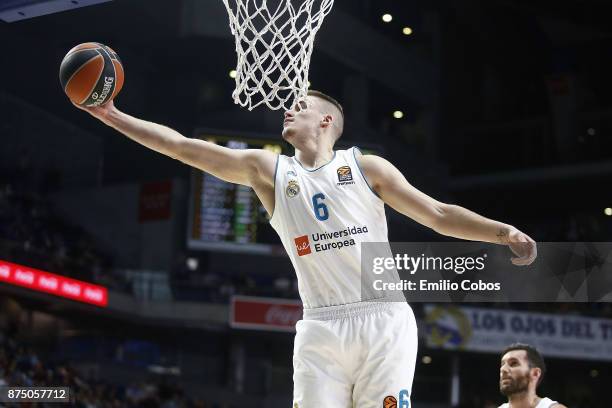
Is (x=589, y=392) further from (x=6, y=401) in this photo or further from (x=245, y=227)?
(x=6, y=401)

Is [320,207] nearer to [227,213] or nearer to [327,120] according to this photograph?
[327,120]

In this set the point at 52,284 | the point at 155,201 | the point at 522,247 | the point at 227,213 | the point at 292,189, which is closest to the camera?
the point at 522,247

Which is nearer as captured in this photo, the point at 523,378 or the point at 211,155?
the point at 211,155

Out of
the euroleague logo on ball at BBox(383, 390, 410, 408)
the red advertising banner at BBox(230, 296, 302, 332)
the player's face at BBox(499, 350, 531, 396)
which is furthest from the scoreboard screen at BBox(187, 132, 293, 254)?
the euroleague logo on ball at BBox(383, 390, 410, 408)

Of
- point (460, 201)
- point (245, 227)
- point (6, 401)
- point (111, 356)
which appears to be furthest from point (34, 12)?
point (460, 201)

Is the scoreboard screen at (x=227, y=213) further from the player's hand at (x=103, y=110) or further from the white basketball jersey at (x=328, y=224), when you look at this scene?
the white basketball jersey at (x=328, y=224)

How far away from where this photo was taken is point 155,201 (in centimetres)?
2277

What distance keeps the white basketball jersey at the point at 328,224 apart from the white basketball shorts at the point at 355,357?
0.10 m

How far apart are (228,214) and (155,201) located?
11.1 feet

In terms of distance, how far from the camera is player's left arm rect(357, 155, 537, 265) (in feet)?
13.1

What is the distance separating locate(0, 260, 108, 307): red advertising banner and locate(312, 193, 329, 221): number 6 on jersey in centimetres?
1421

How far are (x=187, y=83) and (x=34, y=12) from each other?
1752cm

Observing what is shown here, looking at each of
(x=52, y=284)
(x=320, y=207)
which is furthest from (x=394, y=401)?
(x=52, y=284)

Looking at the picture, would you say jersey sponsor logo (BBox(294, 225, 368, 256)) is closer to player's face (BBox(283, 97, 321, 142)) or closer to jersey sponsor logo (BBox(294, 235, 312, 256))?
jersey sponsor logo (BBox(294, 235, 312, 256))
